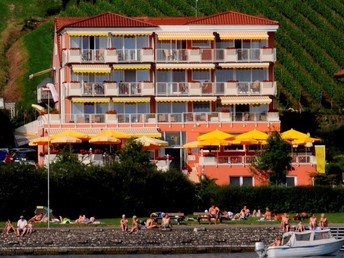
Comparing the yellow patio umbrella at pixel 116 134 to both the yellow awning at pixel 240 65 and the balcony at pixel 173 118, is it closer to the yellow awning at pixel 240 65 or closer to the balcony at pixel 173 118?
the balcony at pixel 173 118

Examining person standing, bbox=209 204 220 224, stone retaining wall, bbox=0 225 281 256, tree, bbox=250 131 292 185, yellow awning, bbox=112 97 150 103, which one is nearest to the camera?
stone retaining wall, bbox=0 225 281 256

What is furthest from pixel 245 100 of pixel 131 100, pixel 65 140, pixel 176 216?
pixel 176 216

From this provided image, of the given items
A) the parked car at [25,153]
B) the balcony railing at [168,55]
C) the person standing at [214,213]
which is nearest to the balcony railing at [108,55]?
the balcony railing at [168,55]

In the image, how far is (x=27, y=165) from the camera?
8900 centimetres

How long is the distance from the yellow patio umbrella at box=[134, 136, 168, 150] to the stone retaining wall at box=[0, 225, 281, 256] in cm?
1757

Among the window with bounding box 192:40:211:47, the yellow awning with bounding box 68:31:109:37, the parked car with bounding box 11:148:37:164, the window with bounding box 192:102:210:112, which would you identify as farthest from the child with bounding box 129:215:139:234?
the parked car with bounding box 11:148:37:164

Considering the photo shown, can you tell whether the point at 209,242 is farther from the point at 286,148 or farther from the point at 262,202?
the point at 286,148

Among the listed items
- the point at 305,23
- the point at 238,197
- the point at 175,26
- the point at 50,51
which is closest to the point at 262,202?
the point at 238,197

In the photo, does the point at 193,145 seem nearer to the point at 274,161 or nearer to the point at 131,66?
the point at 274,161

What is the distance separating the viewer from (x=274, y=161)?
97.6m

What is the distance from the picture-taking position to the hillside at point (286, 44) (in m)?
136

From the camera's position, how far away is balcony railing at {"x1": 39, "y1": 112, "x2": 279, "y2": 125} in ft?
348

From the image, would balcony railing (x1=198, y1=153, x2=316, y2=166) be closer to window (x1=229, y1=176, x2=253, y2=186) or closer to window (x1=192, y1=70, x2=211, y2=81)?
window (x1=229, y1=176, x2=253, y2=186)

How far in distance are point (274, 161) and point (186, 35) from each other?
1476cm
